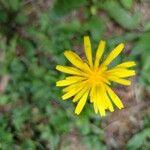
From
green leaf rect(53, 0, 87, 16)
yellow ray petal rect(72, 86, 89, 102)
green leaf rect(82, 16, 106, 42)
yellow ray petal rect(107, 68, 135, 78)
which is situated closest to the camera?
yellow ray petal rect(107, 68, 135, 78)

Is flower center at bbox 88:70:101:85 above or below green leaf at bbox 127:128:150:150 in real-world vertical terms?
above

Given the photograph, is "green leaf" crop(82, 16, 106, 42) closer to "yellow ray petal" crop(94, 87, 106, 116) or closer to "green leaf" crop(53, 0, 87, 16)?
"green leaf" crop(53, 0, 87, 16)

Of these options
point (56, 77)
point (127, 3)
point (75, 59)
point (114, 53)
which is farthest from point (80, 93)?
point (127, 3)

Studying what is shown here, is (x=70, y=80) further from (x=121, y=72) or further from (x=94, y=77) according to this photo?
(x=121, y=72)

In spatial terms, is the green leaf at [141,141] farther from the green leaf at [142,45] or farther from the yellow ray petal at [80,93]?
the yellow ray petal at [80,93]

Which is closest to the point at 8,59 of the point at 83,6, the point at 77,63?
the point at 83,6

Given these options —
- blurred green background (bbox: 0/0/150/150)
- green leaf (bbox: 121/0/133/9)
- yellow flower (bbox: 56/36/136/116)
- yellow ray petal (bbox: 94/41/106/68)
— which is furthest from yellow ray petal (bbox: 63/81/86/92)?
green leaf (bbox: 121/0/133/9)
